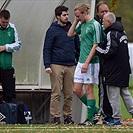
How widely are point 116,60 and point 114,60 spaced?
34 millimetres

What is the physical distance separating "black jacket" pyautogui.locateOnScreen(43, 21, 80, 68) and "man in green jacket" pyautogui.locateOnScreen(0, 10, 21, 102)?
66 cm

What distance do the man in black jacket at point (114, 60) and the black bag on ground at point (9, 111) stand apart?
210 centimetres

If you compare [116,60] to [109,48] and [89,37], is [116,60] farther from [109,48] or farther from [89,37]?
[89,37]

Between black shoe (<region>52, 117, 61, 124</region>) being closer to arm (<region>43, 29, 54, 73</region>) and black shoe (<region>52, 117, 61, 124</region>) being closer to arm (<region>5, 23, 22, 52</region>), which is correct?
arm (<region>43, 29, 54, 73</region>)

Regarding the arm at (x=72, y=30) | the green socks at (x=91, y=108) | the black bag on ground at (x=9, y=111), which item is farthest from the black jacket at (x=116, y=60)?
the black bag on ground at (x=9, y=111)

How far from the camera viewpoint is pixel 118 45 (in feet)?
45.9

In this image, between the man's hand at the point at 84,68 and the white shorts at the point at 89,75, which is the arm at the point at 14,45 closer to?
the white shorts at the point at 89,75

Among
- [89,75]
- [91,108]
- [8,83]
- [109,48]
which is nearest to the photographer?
[109,48]

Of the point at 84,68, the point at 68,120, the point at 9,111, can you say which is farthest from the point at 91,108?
the point at 9,111

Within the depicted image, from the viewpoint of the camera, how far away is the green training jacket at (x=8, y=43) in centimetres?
1533

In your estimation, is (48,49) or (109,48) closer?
(109,48)

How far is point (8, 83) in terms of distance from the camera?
1545 cm

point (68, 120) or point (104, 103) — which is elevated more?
point (104, 103)

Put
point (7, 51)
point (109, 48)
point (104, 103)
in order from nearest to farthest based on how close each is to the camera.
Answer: point (109, 48) → point (104, 103) → point (7, 51)
